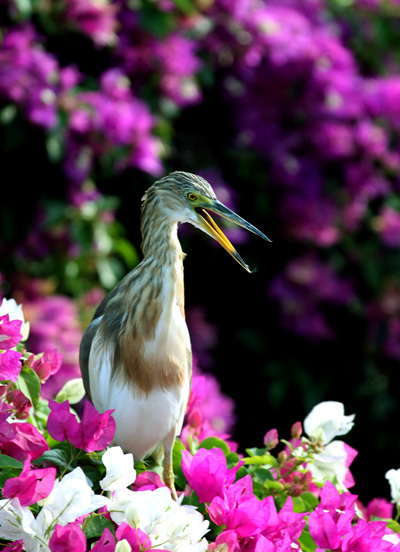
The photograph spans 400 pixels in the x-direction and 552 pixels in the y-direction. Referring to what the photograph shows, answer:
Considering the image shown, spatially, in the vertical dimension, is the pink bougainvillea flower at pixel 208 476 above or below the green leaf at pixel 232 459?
below

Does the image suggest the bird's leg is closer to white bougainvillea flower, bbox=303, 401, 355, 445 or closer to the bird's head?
white bougainvillea flower, bbox=303, 401, 355, 445

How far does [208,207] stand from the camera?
1202 millimetres

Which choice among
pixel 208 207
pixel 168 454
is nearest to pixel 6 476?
pixel 168 454

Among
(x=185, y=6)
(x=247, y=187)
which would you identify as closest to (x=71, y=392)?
(x=185, y=6)

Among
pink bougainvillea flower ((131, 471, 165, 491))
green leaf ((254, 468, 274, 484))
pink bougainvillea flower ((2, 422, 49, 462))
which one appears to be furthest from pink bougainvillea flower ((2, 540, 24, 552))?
green leaf ((254, 468, 274, 484))

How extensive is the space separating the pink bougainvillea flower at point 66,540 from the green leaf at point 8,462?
0.38 ft

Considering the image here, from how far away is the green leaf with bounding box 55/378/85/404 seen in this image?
4.20ft

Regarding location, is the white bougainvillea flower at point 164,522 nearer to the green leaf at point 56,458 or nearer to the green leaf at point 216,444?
the green leaf at point 56,458

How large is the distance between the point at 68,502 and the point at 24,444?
15 cm

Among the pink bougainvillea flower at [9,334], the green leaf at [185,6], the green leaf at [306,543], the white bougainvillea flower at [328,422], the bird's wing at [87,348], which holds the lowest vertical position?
the green leaf at [306,543]

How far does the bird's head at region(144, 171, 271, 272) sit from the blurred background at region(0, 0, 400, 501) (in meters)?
1.36

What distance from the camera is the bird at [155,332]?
1214 millimetres

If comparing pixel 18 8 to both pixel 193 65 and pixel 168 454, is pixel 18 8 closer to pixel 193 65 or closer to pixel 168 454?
pixel 193 65

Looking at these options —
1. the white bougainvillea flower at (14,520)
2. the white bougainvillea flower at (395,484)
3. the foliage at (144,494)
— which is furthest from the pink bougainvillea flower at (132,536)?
the white bougainvillea flower at (395,484)
